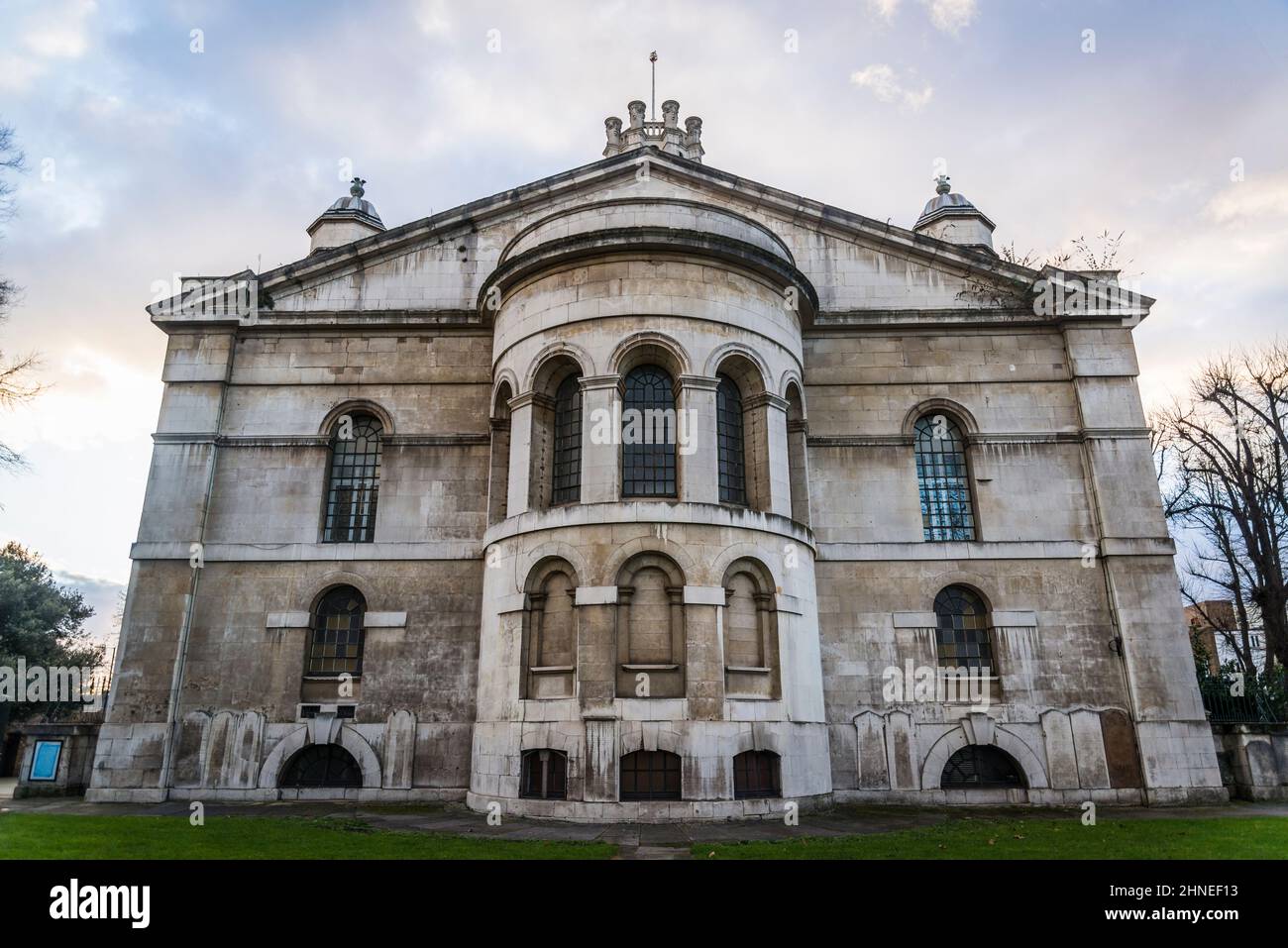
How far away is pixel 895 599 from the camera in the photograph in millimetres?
18422

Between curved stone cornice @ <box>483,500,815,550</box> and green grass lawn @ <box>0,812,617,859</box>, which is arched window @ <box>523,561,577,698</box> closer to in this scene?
curved stone cornice @ <box>483,500,815,550</box>

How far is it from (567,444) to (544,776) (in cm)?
670

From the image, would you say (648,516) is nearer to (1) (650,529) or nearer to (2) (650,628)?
(1) (650,529)

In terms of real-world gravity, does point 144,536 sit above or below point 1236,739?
above

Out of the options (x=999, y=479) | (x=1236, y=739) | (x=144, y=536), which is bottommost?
(x=1236, y=739)

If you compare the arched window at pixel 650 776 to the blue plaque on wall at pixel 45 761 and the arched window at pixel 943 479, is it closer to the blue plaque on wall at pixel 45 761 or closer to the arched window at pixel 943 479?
the arched window at pixel 943 479

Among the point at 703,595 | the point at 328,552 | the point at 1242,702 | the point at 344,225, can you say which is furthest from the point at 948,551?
the point at 344,225

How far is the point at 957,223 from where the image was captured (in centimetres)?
2475

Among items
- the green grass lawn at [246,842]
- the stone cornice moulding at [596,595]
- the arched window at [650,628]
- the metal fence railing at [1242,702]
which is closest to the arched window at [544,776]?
the arched window at [650,628]

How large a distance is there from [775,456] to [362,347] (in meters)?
11.2
